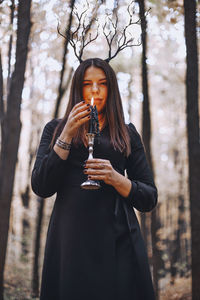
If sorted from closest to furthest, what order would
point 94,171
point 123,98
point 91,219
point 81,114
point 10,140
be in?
point 94,171 < point 81,114 < point 91,219 < point 10,140 < point 123,98

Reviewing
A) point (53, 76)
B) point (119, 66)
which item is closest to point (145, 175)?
point (119, 66)

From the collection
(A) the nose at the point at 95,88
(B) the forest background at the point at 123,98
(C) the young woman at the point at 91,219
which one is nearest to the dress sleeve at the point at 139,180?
(C) the young woman at the point at 91,219

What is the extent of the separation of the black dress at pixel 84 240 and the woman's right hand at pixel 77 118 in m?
0.16

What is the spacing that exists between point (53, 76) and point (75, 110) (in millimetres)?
13335

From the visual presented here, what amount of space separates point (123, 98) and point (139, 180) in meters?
11.5

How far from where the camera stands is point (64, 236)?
2.23 m

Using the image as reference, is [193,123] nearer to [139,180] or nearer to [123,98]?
[139,180]

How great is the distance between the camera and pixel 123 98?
13.9 meters

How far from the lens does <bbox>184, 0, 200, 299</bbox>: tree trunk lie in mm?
5188

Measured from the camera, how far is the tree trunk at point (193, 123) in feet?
17.0

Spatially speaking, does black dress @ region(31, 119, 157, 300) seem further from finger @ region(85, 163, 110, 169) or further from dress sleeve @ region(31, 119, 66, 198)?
finger @ region(85, 163, 110, 169)

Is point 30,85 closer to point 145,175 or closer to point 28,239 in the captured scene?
point 28,239

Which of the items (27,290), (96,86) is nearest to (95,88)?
(96,86)

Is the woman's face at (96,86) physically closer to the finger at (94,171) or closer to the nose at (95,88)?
the nose at (95,88)
